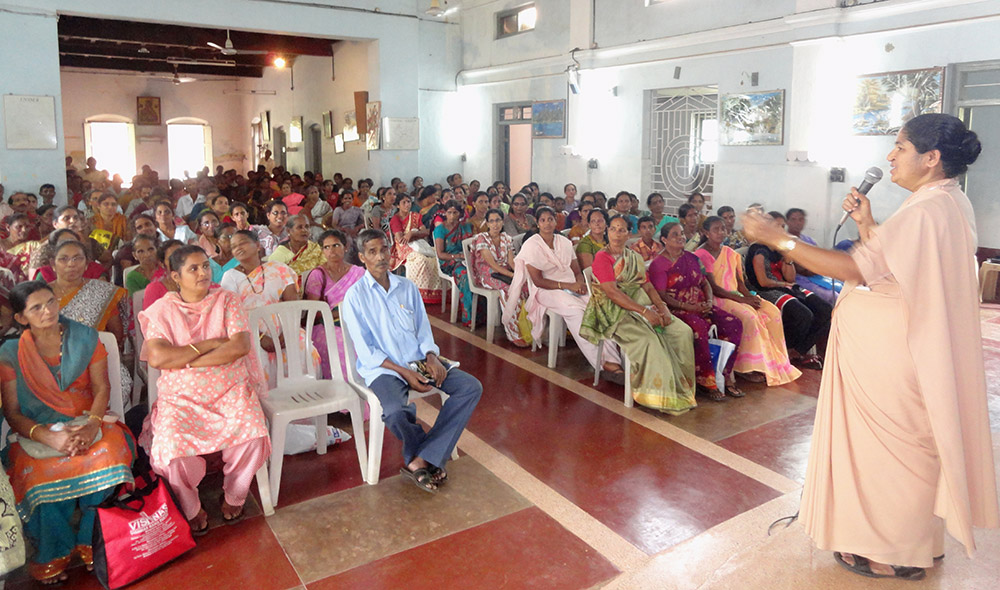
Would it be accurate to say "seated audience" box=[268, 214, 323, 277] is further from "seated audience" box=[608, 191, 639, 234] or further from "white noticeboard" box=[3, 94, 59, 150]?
"white noticeboard" box=[3, 94, 59, 150]

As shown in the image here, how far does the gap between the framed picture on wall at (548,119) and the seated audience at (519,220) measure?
3260mm

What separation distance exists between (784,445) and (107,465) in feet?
10.2

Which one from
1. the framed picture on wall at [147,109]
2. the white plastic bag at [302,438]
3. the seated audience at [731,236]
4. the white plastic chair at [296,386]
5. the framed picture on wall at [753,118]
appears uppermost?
the framed picture on wall at [147,109]

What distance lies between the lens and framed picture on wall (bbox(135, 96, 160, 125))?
19484 mm

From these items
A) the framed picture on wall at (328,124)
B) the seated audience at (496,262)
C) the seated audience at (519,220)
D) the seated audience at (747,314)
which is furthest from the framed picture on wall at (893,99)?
the framed picture on wall at (328,124)

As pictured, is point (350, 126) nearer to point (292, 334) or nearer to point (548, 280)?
point (548, 280)

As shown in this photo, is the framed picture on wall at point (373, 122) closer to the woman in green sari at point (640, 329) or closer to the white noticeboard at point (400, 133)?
the white noticeboard at point (400, 133)

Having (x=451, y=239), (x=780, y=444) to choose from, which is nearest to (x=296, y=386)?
(x=780, y=444)

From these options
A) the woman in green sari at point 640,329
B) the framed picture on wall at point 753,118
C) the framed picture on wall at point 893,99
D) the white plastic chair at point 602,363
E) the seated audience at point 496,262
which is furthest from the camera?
the framed picture on wall at point 753,118

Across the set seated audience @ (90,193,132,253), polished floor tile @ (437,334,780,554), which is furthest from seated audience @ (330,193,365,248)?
polished floor tile @ (437,334,780,554)

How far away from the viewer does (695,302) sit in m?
4.71

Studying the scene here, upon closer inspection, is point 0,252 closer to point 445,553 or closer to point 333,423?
point 333,423

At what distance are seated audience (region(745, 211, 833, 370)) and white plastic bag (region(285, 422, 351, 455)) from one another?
3.20m

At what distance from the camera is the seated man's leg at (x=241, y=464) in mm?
2941
